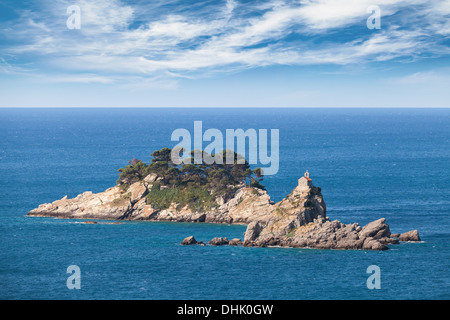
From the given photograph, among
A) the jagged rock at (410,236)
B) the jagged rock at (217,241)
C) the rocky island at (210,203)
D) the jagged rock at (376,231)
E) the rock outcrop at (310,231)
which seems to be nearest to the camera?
the rock outcrop at (310,231)

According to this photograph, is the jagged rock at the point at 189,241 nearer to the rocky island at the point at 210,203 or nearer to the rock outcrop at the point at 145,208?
the rocky island at the point at 210,203

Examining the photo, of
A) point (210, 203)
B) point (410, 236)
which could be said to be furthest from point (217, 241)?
point (410, 236)

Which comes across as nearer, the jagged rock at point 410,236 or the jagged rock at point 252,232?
the jagged rock at point 252,232

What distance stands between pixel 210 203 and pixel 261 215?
13080 mm

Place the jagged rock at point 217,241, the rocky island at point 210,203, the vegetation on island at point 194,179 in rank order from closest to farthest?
1. the jagged rock at point 217,241
2. the rocky island at point 210,203
3. the vegetation on island at point 194,179

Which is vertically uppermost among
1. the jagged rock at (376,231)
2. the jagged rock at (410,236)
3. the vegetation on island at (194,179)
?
the vegetation on island at (194,179)

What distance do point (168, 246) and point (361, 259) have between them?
33190mm

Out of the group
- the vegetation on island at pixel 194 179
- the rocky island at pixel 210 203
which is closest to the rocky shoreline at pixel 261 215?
the rocky island at pixel 210 203

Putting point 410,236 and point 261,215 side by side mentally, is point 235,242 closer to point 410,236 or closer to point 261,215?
point 261,215

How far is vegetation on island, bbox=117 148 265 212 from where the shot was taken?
428 ft

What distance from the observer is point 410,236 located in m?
108

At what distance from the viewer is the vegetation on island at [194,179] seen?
130500 millimetres

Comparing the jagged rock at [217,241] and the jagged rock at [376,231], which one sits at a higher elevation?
the jagged rock at [376,231]

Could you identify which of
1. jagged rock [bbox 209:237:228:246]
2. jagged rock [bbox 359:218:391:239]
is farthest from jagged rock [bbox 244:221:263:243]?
jagged rock [bbox 359:218:391:239]
